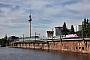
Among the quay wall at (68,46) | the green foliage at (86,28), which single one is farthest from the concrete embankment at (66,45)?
the green foliage at (86,28)

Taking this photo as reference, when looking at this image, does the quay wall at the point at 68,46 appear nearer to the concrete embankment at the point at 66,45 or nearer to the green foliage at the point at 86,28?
the concrete embankment at the point at 66,45

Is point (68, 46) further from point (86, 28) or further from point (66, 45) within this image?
point (86, 28)

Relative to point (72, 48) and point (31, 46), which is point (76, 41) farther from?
point (31, 46)

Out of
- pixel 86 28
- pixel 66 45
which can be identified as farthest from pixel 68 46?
pixel 86 28

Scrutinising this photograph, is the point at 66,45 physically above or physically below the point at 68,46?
above

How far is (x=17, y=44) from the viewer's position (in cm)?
19338

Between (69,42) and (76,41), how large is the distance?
6938 mm

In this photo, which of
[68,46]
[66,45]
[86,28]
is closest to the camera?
[68,46]

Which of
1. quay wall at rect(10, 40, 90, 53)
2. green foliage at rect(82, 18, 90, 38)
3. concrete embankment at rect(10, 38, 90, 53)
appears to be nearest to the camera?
quay wall at rect(10, 40, 90, 53)

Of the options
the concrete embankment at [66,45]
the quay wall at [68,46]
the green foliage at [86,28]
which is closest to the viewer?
the quay wall at [68,46]

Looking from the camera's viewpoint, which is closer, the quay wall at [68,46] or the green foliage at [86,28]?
the quay wall at [68,46]

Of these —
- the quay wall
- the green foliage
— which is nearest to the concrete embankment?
the quay wall

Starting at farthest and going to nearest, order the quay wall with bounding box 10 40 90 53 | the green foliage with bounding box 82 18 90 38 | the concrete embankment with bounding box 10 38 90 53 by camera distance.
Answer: the green foliage with bounding box 82 18 90 38, the concrete embankment with bounding box 10 38 90 53, the quay wall with bounding box 10 40 90 53

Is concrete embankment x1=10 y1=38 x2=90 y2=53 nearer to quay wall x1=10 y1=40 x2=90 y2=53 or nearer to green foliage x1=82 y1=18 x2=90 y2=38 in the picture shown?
quay wall x1=10 y1=40 x2=90 y2=53
